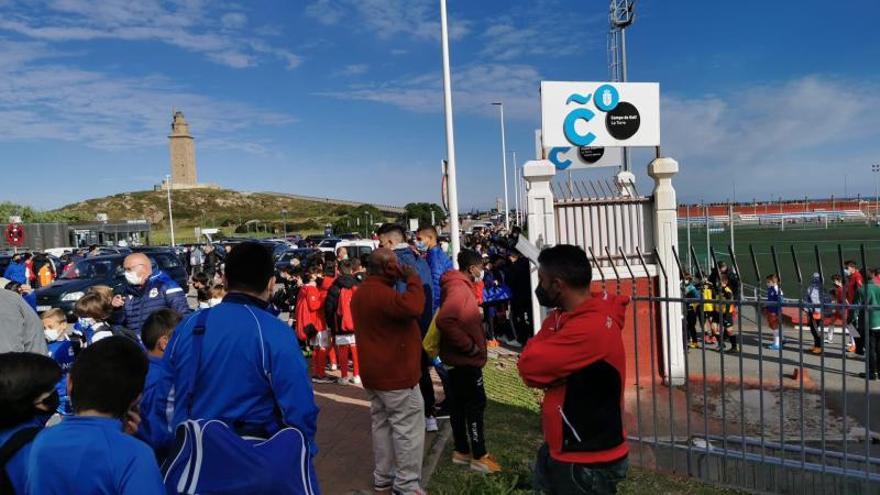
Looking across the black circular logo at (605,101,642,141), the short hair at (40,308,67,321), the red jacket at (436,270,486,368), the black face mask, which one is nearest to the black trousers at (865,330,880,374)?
the black circular logo at (605,101,642,141)

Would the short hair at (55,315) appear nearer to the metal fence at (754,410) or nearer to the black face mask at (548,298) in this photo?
the black face mask at (548,298)

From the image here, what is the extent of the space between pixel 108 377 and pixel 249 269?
0.72 metres

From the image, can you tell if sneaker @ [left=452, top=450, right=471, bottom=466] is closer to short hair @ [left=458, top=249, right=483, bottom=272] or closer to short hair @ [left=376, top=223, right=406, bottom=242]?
short hair @ [left=458, top=249, right=483, bottom=272]

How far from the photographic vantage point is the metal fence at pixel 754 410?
17.0 ft

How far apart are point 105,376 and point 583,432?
206cm

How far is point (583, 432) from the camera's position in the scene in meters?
2.93

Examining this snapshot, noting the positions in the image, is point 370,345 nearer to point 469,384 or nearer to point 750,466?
point 469,384

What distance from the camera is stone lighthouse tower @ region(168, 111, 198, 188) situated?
15325cm

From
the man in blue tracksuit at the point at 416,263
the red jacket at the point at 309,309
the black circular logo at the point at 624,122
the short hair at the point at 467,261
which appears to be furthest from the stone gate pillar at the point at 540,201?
the short hair at the point at 467,261

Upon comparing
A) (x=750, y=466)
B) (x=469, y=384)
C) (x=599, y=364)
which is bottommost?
(x=750, y=466)

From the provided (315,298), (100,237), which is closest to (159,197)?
(100,237)

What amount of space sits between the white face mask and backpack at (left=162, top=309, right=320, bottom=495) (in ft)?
13.4

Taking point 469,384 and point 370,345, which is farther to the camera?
point 469,384

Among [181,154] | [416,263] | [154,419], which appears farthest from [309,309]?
[181,154]
